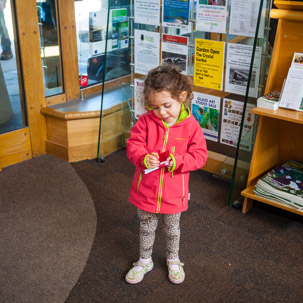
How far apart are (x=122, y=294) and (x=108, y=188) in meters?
1.12

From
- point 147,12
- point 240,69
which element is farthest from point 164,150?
point 147,12

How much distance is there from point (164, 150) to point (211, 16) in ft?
4.06

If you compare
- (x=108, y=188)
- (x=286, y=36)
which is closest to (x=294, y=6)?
(x=286, y=36)

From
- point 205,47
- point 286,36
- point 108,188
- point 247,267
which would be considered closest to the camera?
point 247,267

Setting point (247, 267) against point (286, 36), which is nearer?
point (247, 267)

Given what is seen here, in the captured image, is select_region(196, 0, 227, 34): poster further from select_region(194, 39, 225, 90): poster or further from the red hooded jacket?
the red hooded jacket

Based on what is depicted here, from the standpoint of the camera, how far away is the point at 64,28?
3.49m

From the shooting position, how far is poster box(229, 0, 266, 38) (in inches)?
100

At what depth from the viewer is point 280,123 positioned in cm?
283

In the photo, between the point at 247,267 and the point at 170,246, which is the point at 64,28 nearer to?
the point at 170,246

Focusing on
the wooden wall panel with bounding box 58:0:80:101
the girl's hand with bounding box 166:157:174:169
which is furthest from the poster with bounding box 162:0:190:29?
the girl's hand with bounding box 166:157:174:169

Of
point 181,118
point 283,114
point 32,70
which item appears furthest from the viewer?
point 32,70

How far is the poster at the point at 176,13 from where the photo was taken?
2.86 meters

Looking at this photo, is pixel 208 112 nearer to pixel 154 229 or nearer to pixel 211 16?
pixel 211 16
